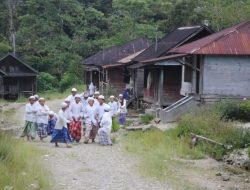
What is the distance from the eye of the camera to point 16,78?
51656 mm

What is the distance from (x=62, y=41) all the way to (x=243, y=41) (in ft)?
140

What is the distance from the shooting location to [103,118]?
17.4 meters

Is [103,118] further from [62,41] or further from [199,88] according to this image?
[62,41]

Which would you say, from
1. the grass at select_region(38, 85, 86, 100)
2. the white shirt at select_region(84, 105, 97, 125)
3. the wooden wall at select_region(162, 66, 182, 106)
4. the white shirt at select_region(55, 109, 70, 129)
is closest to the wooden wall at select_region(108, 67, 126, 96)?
the grass at select_region(38, 85, 86, 100)

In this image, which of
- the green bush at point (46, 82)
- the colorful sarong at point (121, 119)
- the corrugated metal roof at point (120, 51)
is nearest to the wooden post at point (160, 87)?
the colorful sarong at point (121, 119)

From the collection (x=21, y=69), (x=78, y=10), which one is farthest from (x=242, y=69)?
(x=78, y=10)

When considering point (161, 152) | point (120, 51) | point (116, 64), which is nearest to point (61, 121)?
point (161, 152)

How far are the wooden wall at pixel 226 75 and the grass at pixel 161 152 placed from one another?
525cm

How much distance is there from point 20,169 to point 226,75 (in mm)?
15126

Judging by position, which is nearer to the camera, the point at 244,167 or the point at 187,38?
the point at 244,167

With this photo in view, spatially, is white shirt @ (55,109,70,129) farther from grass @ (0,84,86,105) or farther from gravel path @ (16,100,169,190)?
grass @ (0,84,86,105)

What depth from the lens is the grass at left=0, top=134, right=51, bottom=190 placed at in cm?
884

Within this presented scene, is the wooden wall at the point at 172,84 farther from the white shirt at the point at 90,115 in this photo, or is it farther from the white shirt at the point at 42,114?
the white shirt at the point at 42,114

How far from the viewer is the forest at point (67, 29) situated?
192 ft
